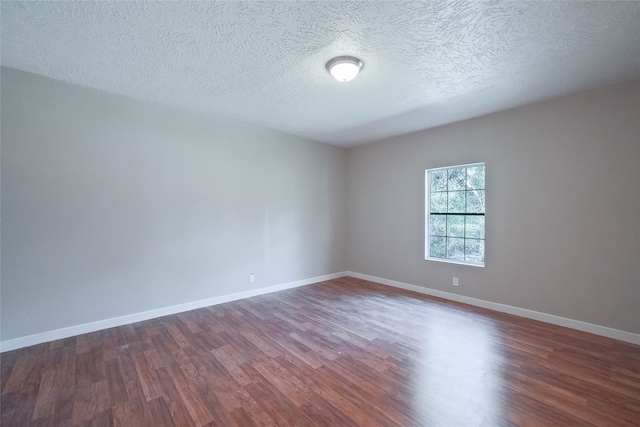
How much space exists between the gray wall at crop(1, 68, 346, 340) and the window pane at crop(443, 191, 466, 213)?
2.62 meters

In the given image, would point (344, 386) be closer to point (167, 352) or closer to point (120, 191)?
point (167, 352)

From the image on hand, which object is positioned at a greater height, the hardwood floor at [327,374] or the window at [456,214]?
the window at [456,214]

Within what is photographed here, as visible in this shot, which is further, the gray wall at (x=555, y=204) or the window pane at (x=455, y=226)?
the window pane at (x=455, y=226)

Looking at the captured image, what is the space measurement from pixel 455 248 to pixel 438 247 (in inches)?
10.5

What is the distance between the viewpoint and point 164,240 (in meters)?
3.48

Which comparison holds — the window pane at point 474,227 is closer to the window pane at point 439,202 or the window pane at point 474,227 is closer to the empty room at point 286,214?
the empty room at point 286,214

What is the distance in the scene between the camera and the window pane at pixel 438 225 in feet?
14.0

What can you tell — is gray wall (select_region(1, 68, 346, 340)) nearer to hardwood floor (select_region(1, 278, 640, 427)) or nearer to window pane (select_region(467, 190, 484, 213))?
hardwood floor (select_region(1, 278, 640, 427))

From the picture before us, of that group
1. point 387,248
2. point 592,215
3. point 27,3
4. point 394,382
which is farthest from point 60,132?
point 592,215

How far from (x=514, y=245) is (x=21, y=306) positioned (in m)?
5.56

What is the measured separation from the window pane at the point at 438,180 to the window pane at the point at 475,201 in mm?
412

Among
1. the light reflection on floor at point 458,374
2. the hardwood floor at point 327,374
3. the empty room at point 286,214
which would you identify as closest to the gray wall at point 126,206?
the empty room at point 286,214

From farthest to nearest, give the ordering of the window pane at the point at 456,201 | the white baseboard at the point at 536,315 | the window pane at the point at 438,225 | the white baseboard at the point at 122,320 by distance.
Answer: the window pane at the point at 438,225 < the window pane at the point at 456,201 < the white baseboard at the point at 536,315 < the white baseboard at the point at 122,320

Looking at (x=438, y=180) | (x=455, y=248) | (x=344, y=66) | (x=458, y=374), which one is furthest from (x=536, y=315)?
(x=344, y=66)
